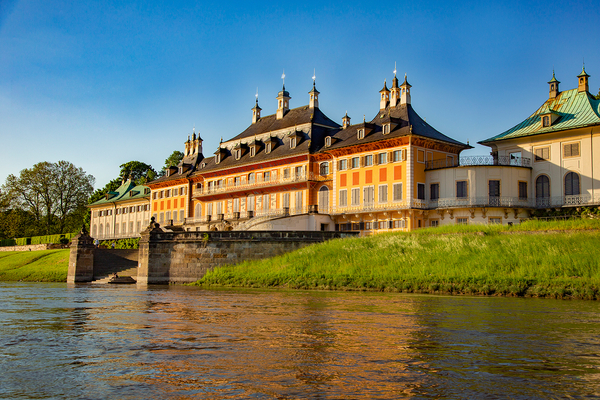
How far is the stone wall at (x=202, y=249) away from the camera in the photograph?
39812 millimetres

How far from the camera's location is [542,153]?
42.9 meters

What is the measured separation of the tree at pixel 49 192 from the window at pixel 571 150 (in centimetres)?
7318

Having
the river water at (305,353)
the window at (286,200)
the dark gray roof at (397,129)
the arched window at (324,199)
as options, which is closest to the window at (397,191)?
the dark gray roof at (397,129)

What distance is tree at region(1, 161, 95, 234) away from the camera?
3433 inches

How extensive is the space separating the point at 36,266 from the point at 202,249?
2499 cm

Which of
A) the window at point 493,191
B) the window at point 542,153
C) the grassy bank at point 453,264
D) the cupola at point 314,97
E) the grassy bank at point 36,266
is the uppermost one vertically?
the cupola at point 314,97

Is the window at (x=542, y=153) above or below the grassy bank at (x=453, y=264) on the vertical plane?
above

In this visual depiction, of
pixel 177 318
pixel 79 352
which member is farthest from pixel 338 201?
pixel 79 352

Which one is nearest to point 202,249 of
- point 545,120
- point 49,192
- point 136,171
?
point 545,120

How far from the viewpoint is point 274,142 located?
59.5 metres

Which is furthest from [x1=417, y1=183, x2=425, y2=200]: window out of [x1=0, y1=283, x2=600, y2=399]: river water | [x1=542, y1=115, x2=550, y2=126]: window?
[x1=0, y1=283, x2=600, y2=399]: river water

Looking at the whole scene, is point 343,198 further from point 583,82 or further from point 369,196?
point 583,82

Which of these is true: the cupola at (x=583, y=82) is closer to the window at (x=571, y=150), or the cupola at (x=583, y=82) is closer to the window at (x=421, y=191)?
the window at (x=571, y=150)

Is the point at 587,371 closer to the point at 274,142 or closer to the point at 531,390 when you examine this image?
the point at 531,390
